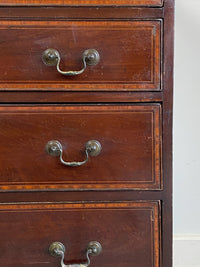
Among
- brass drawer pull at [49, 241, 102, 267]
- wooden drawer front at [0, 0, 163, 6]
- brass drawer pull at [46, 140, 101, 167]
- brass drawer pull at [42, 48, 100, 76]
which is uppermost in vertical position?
wooden drawer front at [0, 0, 163, 6]

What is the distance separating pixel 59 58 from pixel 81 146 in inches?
7.2

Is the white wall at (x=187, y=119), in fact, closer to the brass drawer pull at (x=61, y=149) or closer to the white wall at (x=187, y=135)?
the white wall at (x=187, y=135)

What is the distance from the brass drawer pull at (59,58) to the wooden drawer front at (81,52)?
0.01 m

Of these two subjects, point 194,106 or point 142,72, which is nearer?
point 142,72

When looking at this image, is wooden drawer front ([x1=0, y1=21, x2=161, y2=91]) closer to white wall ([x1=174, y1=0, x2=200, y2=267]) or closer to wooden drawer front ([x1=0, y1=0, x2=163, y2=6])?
wooden drawer front ([x1=0, y1=0, x2=163, y2=6])

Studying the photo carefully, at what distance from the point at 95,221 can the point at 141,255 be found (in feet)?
0.42

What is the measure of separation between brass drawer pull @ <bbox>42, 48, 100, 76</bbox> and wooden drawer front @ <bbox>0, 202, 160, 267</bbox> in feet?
0.92

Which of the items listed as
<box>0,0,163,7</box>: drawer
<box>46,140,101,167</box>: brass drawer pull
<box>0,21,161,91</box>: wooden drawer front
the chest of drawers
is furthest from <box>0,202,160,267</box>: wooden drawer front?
<box>0,0,163,7</box>: drawer

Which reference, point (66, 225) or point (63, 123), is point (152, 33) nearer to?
point (63, 123)

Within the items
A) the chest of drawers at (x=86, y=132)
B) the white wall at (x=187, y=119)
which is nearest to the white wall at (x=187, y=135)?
the white wall at (x=187, y=119)

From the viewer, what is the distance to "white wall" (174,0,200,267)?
44.9 inches

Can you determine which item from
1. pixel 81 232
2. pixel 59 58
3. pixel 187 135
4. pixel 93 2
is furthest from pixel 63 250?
pixel 187 135

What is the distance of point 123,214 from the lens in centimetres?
77

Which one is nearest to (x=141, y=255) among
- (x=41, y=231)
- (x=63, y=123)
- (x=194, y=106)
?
(x=41, y=231)
